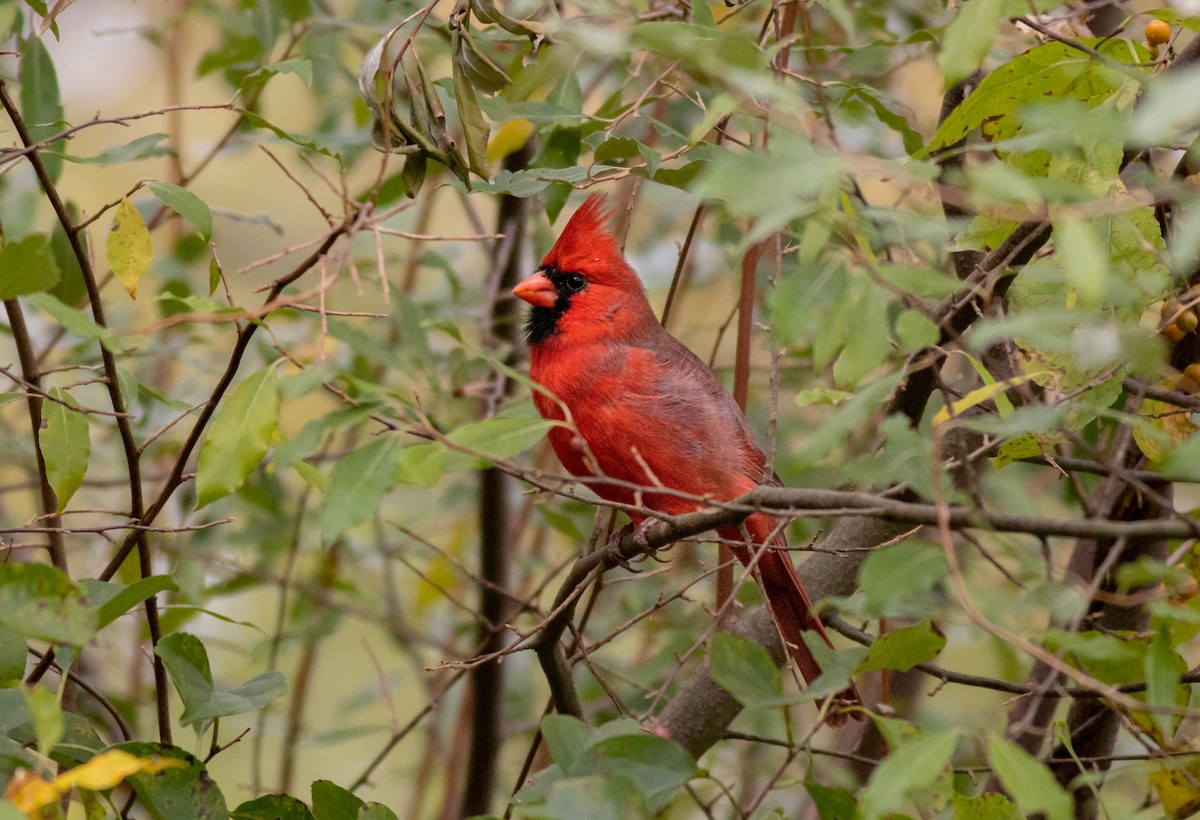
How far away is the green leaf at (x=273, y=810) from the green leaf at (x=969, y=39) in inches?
44.2

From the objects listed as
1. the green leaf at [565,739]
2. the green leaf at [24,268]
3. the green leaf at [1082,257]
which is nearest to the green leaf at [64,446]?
the green leaf at [24,268]

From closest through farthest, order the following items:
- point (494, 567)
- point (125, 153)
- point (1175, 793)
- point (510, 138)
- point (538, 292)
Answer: point (1175, 793), point (125, 153), point (510, 138), point (538, 292), point (494, 567)

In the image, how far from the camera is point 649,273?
3100mm

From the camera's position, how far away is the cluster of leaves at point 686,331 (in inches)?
41.7

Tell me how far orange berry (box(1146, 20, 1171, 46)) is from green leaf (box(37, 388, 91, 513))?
60.7 inches

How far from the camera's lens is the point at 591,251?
2.92 metres

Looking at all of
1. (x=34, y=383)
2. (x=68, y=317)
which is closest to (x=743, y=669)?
(x=68, y=317)

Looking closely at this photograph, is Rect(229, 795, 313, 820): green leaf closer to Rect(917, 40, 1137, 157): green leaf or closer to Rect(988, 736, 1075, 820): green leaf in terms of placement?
Rect(988, 736, 1075, 820): green leaf

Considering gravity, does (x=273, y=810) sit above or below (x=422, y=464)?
below

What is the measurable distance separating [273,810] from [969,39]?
1187 mm

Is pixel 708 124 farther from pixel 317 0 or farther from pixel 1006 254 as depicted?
pixel 317 0

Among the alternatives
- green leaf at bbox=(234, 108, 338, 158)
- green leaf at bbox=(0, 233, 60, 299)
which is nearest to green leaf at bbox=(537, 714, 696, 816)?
green leaf at bbox=(0, 233, 60, 299)

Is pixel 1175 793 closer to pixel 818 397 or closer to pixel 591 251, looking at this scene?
pixel 818 397

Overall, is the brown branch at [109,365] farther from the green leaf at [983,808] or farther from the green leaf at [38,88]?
the green leaf at [983,808]
